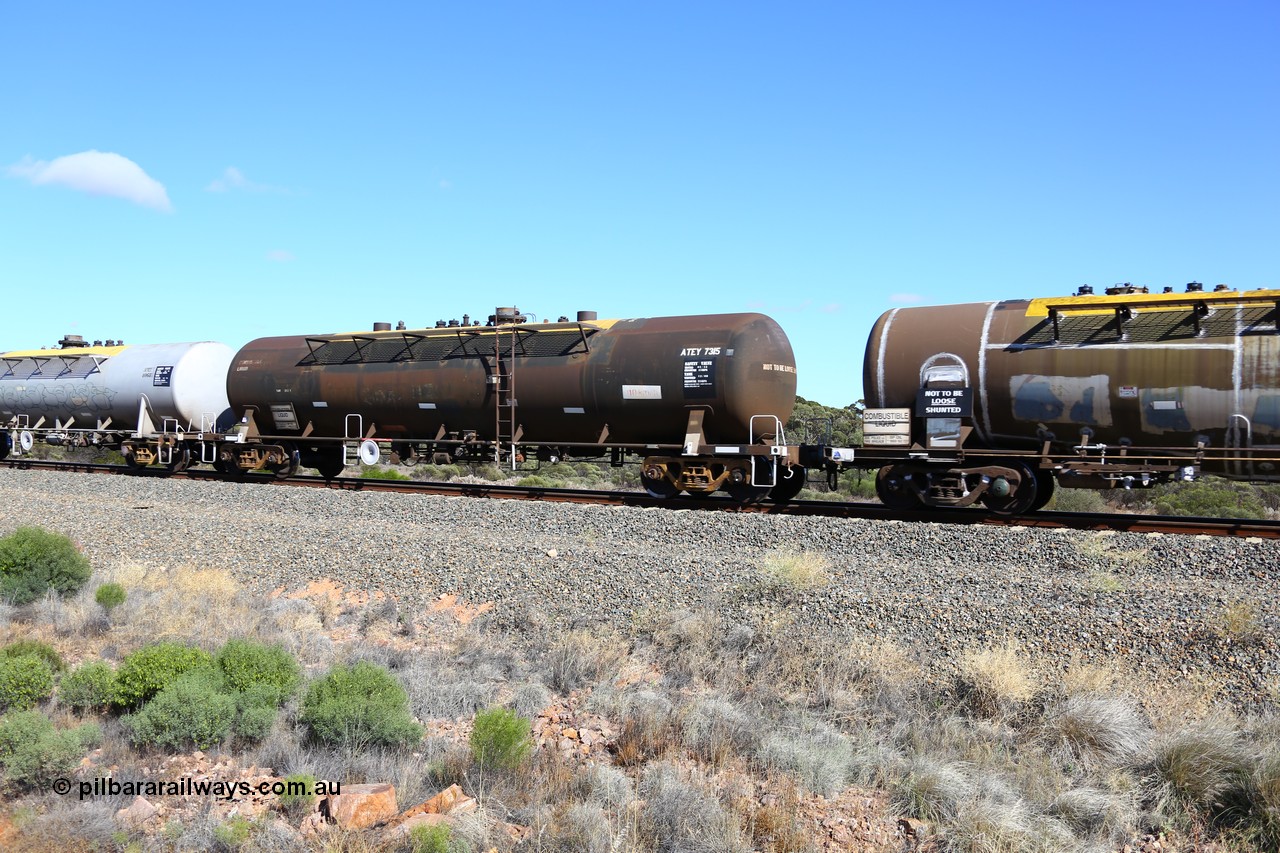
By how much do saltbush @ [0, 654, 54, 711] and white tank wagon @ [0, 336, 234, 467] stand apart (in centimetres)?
1907

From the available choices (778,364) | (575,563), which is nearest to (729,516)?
(575,563)

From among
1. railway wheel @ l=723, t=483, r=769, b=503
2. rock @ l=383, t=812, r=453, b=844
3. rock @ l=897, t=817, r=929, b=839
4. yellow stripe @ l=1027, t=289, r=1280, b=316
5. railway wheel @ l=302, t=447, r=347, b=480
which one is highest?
yellow stripe @ l=1027, t=289, r=1280, b=316

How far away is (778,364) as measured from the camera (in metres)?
18.4

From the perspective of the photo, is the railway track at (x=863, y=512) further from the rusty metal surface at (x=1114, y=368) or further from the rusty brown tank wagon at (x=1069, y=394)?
the rusty metal surface at (x=1114, y=368)

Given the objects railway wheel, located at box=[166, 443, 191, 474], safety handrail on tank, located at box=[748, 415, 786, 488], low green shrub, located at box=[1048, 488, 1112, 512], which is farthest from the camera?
railway wheel, located at box=[166, 443, 191, 474]

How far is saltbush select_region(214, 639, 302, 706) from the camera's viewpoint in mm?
8266

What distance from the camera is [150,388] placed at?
87.8 ft

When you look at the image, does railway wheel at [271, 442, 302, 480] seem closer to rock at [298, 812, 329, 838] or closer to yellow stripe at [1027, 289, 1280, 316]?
yellow stripe at [1027, 289, 1280, 316]

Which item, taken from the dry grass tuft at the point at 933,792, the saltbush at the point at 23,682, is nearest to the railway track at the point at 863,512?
the dry grass tuft at the point at 933,792

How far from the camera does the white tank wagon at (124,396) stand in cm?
2662

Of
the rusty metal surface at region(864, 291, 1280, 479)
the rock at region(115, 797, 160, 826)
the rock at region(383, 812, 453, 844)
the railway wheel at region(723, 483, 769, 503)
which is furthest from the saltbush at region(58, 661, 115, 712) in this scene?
the rusty metal surface at region(864, 291, 1280, 479)

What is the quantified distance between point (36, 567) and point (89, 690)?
465cm

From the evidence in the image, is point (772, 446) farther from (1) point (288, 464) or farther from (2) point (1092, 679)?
(1) point (288, 464)

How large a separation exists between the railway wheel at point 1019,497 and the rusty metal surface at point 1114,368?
41 cm
